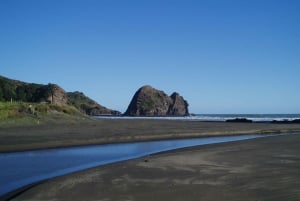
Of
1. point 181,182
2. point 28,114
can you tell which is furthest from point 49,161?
point 28,114

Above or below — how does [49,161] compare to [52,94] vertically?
below

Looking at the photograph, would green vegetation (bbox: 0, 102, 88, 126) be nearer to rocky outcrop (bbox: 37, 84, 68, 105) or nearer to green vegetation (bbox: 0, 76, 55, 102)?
green vegetation (bbox: 0, 76, 55, 102)

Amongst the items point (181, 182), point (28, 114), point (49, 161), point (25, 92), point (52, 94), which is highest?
point (25, 92)

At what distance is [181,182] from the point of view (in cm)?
1456

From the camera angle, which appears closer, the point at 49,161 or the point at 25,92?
the point at 49,161

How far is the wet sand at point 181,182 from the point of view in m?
12.2

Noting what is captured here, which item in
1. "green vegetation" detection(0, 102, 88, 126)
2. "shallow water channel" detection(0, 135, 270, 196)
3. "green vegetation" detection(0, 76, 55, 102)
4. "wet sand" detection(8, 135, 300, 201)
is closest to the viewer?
"wet sand" detection(8, 135, 300, 201)

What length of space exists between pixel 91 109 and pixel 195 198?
573 feet

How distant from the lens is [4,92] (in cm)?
9506

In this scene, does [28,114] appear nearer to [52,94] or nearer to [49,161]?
[49,161]

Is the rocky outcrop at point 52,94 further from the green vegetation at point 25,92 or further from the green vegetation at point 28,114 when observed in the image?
the green vegetation at point 28,114

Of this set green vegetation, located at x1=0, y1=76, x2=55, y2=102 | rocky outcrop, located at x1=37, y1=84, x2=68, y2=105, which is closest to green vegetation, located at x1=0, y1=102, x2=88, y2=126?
green vegetation, located at x1=0, y1=76, x2=55, y2=102

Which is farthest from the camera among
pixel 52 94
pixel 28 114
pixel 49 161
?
pixel 52 94

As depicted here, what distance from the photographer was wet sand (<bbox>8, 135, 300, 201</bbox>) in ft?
40.0
